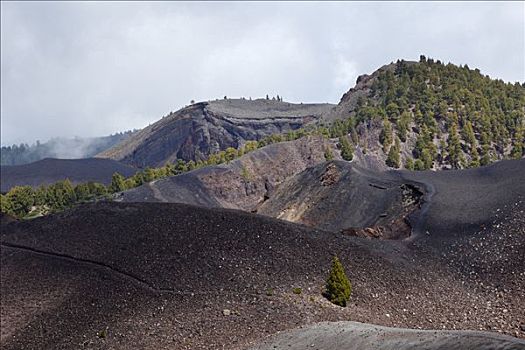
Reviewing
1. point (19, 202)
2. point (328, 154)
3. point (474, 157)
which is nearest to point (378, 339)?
point (328, 154)

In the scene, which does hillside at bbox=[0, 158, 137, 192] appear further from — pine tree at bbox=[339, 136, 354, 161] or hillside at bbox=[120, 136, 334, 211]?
pine tree at bbox=[339, 136, 354, 161]

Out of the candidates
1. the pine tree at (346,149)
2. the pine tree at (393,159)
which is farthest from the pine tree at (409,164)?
the pine tree at (346,149)

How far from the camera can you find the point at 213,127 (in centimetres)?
16138

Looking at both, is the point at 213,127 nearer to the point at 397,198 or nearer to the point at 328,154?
the point at 328,154

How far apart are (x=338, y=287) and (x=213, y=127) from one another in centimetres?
13611

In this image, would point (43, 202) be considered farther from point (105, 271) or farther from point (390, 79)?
point (390, 79)

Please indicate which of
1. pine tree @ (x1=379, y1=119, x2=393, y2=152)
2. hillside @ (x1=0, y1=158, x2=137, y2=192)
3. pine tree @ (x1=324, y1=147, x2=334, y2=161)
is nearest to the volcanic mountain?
pine tree @ (x1=324, y1=147, x2=334, y2=161)

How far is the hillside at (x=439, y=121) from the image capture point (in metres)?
89.2

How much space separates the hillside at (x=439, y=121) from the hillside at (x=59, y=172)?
2644 inches

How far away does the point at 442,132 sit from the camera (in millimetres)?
96062

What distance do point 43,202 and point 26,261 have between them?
172ft

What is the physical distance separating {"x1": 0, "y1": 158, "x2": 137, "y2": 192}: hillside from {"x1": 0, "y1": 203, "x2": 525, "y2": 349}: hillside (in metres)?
101

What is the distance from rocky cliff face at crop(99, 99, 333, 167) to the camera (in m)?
159

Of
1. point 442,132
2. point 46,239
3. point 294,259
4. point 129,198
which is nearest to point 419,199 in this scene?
point 294,259
